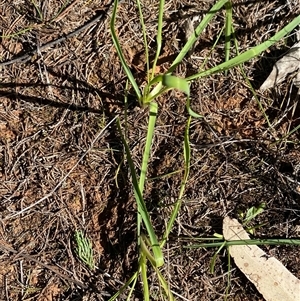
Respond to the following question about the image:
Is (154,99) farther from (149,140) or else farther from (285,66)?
(285,66)

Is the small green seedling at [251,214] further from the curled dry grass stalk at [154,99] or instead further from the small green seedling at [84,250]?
the small green seedling at [84,250]

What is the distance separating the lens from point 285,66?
1.79 metres

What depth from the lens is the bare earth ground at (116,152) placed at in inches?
70.6

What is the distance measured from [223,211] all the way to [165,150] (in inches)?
12.3

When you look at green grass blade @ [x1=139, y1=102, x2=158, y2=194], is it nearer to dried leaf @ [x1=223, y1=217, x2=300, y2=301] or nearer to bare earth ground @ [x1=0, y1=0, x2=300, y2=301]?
bare earth ground @ [x1=0, y1=0, x2=300, y2=301]

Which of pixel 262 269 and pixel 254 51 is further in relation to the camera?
pixel 262 269

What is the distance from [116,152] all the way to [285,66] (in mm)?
703

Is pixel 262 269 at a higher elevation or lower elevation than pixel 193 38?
lower

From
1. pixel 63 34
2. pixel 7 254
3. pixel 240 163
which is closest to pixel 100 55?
pixel 63 34

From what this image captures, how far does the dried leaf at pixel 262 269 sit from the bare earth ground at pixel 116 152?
0.03 metres

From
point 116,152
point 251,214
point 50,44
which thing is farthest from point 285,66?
point 50,44

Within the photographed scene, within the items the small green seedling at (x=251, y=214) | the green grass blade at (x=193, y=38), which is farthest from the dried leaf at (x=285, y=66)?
the small green seedling at (x=251, y=214)

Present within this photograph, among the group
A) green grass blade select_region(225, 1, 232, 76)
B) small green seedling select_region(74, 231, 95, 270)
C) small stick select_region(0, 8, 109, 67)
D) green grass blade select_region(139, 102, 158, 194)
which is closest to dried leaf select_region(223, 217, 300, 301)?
green grass blade select_region(139, 102, 158, 194)

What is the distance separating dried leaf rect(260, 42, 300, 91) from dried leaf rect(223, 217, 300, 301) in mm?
541
